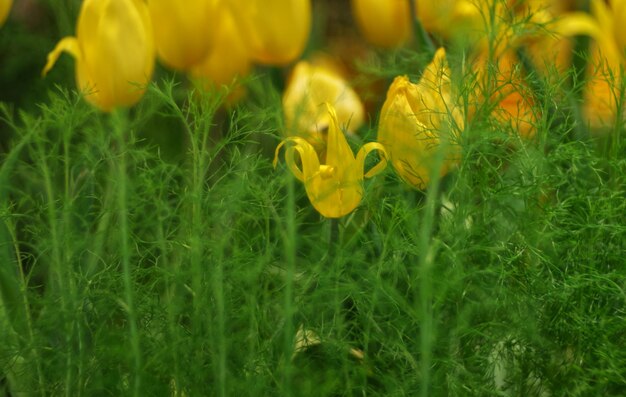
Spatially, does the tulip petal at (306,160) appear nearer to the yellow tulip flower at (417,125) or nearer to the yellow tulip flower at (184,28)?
the yellow tulip flower at (417,125)

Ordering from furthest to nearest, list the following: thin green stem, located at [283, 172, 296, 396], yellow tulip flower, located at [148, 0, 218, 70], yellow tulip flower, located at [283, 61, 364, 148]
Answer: yellow tulip flower, located at [148, 0, 218, 70] < yellow tulip flower, located at [283, 61, 364, 148] < thin green stem, located at [283, 172, 296, 396]

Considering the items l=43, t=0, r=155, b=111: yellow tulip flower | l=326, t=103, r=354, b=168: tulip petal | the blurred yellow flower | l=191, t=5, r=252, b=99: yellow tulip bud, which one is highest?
l=326, t=103, r=354, b=168: tulip petal

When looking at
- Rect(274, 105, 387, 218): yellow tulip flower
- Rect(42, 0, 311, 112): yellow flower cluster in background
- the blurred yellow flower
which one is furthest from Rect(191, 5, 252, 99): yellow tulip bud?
Rect(274, 105, 387, 218): yellow tulip flower

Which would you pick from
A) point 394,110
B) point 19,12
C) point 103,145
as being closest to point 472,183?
point 394,110

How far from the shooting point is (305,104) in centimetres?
46

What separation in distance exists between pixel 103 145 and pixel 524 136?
0.19 meters

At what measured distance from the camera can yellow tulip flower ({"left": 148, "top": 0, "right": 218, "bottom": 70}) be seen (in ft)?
2.06

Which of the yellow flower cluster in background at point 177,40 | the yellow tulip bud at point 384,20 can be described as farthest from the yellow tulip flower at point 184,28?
the yellow tulip bud at point 384,20

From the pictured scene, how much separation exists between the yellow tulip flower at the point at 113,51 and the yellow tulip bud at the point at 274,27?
55 millimetres

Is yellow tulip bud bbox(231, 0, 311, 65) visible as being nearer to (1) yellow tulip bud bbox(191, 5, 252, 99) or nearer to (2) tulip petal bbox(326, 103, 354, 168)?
(1) yellow tulip bud bbox(191, 5, 252, 99)

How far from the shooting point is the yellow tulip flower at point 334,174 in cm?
45

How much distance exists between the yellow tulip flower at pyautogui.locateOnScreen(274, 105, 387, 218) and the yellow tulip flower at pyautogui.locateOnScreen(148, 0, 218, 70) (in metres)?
0.19

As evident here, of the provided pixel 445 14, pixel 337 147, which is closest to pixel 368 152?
pixel 337 147

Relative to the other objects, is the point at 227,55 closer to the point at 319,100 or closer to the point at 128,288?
the point at 319,100
